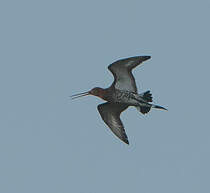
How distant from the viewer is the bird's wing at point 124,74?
68.0 ft

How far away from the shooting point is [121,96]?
20453 mm

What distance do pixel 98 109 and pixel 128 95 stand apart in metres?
1.57

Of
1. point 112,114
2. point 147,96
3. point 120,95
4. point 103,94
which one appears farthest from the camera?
point 112,114

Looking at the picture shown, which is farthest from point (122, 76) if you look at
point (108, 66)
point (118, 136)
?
point (118, 136)

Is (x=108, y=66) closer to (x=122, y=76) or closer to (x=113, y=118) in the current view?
(x=122, y=76)

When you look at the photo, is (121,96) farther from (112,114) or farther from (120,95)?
(112,114)

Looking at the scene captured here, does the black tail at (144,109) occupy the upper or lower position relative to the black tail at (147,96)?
lower

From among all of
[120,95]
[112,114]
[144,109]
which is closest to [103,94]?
[120,95]

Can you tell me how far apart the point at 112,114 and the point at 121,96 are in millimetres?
1251

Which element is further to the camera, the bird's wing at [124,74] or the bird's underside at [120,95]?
the bird's wing at [124,74]

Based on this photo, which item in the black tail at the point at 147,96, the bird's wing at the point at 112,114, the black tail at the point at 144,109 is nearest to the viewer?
the black tail at the point at 147,96

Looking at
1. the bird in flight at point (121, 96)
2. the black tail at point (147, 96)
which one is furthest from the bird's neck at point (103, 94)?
the black tail at point (147, 96)

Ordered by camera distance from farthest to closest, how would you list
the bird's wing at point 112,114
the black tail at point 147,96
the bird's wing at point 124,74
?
the bird's wing at point 112,114, the bird's wing at point 124,74, the black tail at point 147,96

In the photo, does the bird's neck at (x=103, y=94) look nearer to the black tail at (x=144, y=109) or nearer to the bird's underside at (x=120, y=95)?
the bird's underside at (x=120, y=95)
